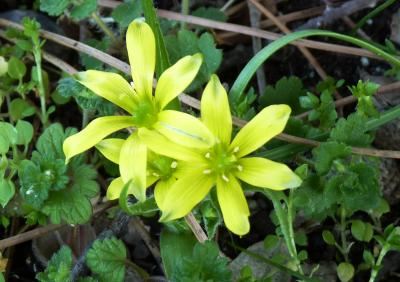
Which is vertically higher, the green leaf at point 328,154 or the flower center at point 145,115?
the flower center at point 145,115

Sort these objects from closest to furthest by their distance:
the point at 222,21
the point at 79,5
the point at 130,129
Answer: the point at 130,129 < the point at 79,5 < the point at 222,21

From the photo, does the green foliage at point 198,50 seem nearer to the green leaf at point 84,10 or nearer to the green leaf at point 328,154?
the green leaf at point 84,10

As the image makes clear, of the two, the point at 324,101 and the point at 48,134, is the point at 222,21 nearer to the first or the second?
the point at 324,101

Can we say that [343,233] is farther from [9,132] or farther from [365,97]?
[9,132]

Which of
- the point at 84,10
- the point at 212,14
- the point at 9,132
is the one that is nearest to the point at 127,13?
the point at 84,10

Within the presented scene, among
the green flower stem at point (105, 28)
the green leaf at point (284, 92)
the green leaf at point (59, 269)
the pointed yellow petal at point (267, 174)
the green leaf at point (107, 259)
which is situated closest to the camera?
the pointed yellow petal at point (267, 174)

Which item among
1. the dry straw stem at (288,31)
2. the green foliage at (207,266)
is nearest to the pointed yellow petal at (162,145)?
the green foliage at (207,266)

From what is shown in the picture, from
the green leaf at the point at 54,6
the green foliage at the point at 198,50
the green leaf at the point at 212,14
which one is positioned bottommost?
the green foliage at the point at 198,50

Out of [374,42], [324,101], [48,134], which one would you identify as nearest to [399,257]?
[324,101]
